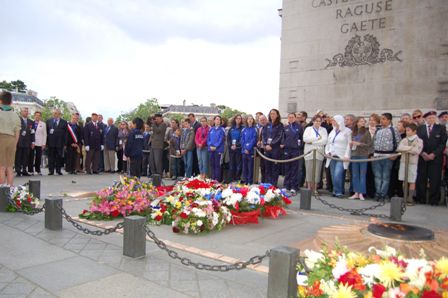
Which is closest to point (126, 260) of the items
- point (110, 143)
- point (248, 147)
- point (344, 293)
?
point (344, 293)

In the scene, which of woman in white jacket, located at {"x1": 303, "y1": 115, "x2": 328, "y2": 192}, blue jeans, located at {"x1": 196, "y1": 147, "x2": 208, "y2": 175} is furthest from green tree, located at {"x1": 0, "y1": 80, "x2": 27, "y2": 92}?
woman in white jacket, located at {"x1": 303, "y1": 115, "x2": 328, "y2": 192}

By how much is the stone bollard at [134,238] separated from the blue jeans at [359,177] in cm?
600

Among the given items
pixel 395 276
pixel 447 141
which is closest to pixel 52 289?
pixel 395 276

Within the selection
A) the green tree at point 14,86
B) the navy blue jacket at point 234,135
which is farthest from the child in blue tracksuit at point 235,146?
the green tree at point 14,86

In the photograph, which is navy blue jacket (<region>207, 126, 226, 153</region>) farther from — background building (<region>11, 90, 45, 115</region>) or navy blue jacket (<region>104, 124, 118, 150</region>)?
background building (<region>11, 90, 45, 115</region>)

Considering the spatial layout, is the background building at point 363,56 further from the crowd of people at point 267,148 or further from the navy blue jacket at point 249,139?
the navy blue jacket at point 249,139

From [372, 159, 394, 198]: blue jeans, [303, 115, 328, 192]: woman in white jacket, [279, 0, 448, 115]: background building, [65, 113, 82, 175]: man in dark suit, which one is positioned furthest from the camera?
[65, 113, 82, 175]: man in dark suit

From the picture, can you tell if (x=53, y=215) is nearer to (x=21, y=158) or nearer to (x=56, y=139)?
(x=21, y=158)

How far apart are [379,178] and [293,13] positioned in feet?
25.7

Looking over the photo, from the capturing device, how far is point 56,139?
13.0m

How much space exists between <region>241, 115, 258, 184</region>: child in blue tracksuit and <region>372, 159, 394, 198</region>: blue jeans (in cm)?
317

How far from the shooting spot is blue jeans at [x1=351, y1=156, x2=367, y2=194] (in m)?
8.88

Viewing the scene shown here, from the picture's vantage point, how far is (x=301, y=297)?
258cm

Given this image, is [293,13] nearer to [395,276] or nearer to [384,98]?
[384,98]
